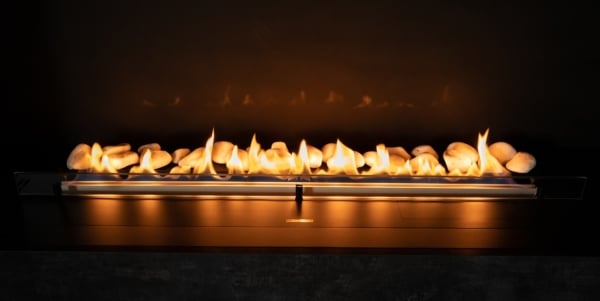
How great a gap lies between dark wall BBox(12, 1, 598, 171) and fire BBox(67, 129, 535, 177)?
111 millimetres

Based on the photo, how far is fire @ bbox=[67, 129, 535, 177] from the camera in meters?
1.43

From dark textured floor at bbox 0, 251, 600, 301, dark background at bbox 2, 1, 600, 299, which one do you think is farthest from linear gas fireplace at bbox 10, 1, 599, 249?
dark textured floor at bbox 0, 251, 600, 301

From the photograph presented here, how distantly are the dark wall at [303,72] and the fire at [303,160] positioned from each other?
11cm

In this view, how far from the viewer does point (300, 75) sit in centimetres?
A: 159

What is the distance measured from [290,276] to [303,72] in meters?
0.67

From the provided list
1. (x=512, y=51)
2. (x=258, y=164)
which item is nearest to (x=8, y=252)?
(x=258, y=164)

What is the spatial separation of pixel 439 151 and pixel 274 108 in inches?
19.7

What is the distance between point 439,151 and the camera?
1661mm

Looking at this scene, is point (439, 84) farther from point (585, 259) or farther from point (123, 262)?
point (123, 262)

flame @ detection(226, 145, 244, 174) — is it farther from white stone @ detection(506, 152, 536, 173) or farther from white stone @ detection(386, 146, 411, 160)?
white stone @ detection(506, 152, 536, 173)

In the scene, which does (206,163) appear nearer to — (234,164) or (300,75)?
(234,164)

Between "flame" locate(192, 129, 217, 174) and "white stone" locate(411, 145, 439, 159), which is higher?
"white stone" locate(411, 145, 439, 159)

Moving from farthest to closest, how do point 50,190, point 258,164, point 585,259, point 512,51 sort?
point 512,51 → point 258,164 → point 50,190 → point 585,259

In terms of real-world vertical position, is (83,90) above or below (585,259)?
above
